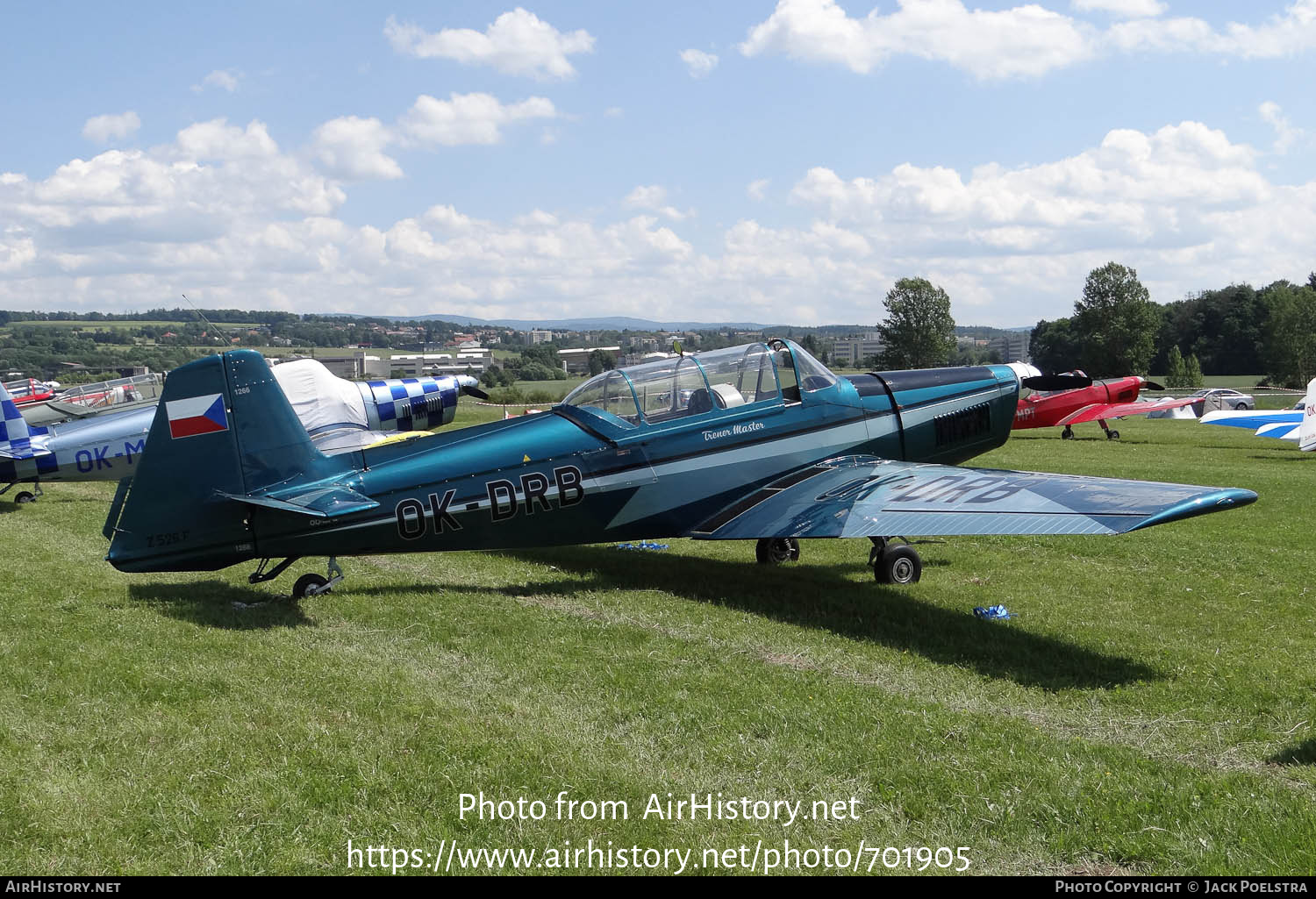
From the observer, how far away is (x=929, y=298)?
69.2 meters

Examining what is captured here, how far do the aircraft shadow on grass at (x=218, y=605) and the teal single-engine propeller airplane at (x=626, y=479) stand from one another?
0.92 ft

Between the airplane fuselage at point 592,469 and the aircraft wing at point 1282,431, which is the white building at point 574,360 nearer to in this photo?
the aircraft wing at point 1282,431

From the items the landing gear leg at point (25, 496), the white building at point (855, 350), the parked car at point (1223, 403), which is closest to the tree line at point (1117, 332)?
the white building at point (855, 350)

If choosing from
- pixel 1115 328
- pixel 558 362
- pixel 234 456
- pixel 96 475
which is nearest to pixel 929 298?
pixel 1115 328

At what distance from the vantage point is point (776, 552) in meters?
9.92

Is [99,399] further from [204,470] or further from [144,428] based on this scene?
[204,470]

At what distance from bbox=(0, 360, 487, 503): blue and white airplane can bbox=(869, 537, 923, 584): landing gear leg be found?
782 centimetres

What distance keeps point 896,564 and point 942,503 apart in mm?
1318

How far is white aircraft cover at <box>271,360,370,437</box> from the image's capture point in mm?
17031

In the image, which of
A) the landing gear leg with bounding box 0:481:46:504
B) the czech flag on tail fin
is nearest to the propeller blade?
the czech flag on tail fin

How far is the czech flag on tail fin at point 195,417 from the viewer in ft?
22.9

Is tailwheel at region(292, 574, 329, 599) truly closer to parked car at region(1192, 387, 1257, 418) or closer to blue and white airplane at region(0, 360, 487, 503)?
blue and white airplane at region(0, 360, 487, 503)

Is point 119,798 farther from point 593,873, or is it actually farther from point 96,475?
point 96,475

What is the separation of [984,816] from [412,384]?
16.7m
